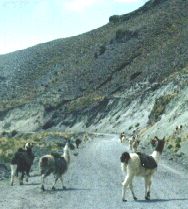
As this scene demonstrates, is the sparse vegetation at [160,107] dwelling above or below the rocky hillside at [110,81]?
below

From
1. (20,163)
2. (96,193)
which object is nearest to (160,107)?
(20,163)

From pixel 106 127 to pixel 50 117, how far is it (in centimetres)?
3063

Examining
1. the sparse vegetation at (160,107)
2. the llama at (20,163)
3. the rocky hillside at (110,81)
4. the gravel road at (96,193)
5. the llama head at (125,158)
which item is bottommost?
the gravel road at (96,193)

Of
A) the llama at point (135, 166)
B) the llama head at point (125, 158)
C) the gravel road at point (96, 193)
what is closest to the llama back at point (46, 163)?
the gravel road at point (96, 193)

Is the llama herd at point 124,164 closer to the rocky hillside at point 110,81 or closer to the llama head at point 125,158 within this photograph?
the llama head at point 125,158

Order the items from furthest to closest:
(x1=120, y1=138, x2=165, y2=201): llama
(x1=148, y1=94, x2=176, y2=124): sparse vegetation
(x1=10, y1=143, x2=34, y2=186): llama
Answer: (x1=148, y1=94, x2=176, y2=124): sparse vegetation, (x1=10, y1=143, x2=34, y2=186): llama, (x1=120, y1=138, x2=165, y2=201): llama

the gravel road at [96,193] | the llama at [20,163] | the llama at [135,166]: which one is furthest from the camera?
the llama at [20,163]

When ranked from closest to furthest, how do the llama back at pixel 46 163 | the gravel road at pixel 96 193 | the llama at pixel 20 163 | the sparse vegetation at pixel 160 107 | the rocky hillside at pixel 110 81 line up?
the gravel road at pixel 96 193, the llama back at pixel 46 163, the llama at pixel 20 163, the sparse vegetation at pixel 160 107, the rocky hillside at pixel 110 81

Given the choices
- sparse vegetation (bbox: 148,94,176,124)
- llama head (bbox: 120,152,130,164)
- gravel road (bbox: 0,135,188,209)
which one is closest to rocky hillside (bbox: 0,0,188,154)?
sparse vegetation (bbox: 148,94,176,124)

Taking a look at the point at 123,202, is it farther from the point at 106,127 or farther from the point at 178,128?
the point at 106,127

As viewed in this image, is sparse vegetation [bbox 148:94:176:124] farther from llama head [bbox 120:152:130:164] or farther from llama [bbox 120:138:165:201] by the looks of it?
llama head [bbox 120:152:130:164]

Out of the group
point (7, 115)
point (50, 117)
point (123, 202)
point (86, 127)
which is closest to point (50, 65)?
point (7, 115)

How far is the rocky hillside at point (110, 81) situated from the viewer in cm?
10900

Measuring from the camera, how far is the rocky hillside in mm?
→ 109000
